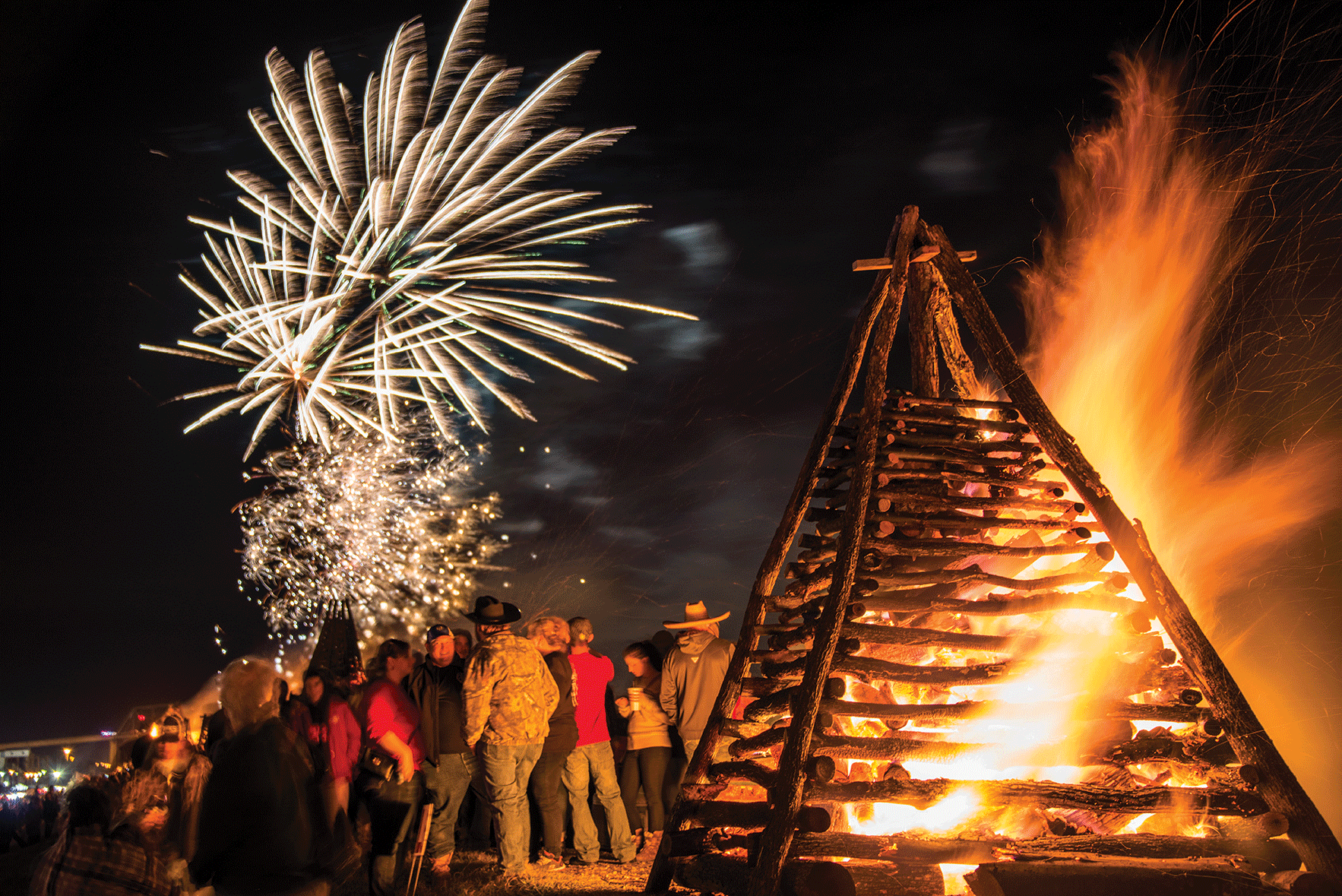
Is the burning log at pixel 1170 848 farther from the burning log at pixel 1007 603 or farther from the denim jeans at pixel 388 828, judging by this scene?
the denim jeans at pixel 388 828

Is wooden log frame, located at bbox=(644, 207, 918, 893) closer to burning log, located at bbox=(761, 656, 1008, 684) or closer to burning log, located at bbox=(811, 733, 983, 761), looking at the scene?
burning log, located at bbox=(761, 656, 1008, 684)

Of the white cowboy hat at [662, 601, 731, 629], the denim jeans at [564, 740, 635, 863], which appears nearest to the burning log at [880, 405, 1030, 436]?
the white cowboy hat at [662, 601, 731, 629]

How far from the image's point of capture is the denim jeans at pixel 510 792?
7.15 m

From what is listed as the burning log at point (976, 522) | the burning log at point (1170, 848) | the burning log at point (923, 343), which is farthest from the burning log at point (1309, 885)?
the burning log at point (923, 343)

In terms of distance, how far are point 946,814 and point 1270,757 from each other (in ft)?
6.58

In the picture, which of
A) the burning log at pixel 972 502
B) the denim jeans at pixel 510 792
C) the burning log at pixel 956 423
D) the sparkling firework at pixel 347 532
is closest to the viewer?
the burning log at pixel 972 502

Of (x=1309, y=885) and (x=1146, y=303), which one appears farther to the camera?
(x=1146, y=303)

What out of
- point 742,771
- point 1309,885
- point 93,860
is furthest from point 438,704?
point 1309,885

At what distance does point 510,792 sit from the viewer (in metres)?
7.21

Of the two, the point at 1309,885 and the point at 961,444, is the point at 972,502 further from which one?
the point at 1309,885

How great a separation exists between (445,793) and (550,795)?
37.3 inches

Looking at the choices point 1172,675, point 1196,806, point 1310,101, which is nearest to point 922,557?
point 1172,675

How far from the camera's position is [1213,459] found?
28.7ft

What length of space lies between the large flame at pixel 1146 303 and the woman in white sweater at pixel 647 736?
4788mm
